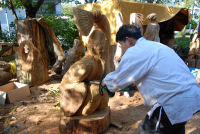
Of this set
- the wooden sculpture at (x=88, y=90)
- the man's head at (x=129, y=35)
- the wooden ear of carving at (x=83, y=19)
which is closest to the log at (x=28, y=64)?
the wooden ear of carving at (x=83, y=19)

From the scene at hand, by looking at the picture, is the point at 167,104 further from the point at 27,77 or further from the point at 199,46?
the point at 199,46

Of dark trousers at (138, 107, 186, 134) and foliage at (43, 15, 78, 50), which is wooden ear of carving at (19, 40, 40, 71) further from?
dark trousers at (138, 107, 186, 134)

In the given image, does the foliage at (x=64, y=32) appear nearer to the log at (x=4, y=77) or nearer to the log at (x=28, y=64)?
the log at (x=28, y=64)

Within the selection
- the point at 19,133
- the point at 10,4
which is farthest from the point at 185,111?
the point at 10,4

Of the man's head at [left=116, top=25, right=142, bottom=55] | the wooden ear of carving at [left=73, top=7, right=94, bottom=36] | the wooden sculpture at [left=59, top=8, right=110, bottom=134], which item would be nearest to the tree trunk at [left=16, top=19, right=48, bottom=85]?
the wooden ear of carving at [left=73, top=7, right=94, bottom=36]

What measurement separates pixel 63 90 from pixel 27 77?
97.4 inches

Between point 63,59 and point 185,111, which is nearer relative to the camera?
point 185,111

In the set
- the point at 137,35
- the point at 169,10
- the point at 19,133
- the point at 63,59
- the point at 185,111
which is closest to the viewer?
the point at 185,111

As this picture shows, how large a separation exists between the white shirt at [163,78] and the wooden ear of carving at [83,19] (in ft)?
4.43

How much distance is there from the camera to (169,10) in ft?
22.5

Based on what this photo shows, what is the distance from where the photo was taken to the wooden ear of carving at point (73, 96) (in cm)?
222

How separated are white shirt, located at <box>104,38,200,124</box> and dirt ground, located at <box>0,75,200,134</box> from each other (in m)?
1.41

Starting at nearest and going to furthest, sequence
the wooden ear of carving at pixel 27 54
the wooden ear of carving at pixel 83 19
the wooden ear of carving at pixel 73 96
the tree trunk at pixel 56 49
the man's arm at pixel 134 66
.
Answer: the man's arm at pixel 134 66 < the wooden ear of carving at pixel 73 96 < the wooden ear of carving at pixel 83 19 < the wooden ear of carving at pixel 27 54 < the tree trunk at pixel 56 49

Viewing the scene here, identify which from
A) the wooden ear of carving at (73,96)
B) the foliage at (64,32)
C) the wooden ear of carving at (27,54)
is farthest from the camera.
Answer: the foliage at (64,32)
